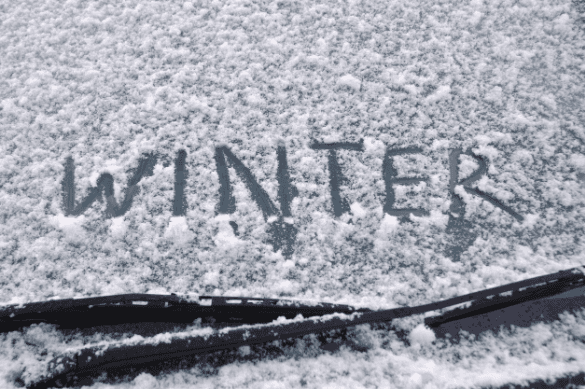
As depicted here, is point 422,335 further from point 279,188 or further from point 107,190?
point 107,190

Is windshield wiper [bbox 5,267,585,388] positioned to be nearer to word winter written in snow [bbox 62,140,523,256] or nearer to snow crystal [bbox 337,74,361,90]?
word winter written in snow [bbox 62,140,523,256]

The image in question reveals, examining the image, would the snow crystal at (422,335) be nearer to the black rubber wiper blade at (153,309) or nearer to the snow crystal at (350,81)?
the black rubber wiper blade at (153,309)

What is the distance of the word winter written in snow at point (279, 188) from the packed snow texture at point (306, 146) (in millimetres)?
16

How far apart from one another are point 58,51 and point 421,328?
133 centimetres

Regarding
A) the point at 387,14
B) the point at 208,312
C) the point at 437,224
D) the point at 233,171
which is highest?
the point at 387,14

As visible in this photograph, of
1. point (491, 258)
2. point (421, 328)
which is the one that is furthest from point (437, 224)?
point (421, 328)

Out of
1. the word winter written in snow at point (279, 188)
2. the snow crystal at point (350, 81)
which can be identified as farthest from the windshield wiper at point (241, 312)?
the snow crystal at point (350, 81)

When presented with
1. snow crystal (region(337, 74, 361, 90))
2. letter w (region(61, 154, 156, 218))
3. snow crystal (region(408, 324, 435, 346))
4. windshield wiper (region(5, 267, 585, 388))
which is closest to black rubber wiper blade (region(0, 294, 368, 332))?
windshield wiper (region(5, 267, 585, 388))

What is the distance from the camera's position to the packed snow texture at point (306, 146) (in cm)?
93

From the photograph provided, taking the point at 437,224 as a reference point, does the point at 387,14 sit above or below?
above

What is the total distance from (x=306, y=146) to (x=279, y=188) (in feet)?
0.46

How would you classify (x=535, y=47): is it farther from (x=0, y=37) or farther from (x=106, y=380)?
(x=0, y=37)

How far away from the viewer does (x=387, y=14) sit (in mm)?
1249

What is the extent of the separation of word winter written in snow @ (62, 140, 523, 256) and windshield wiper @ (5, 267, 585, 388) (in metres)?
0.18
